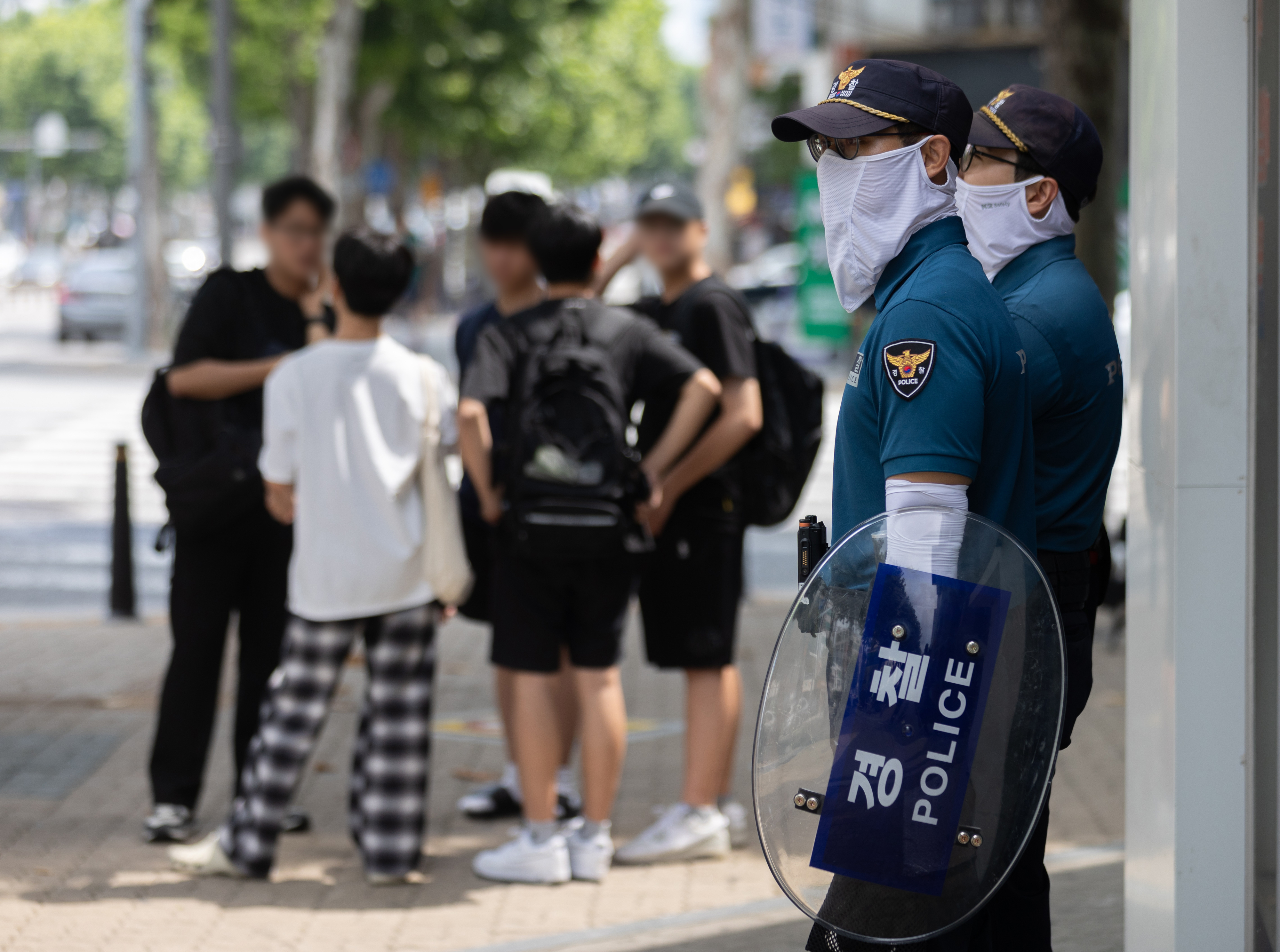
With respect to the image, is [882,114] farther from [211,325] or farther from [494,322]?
[211,325]

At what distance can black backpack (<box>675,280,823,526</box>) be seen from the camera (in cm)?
522

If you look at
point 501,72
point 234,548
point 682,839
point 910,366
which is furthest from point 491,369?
point 501,72

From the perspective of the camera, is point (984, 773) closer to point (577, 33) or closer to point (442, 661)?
point (442, 661)

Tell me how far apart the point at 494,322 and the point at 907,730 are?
287 centimetres

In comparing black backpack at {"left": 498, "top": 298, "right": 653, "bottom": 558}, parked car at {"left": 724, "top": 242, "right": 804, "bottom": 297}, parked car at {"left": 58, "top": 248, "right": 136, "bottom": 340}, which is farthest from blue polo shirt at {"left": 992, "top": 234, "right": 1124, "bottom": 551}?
parked car at {"left": 58, "top": 248, "right": 136, "bottom": 340}

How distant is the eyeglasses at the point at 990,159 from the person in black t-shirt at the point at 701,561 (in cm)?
182

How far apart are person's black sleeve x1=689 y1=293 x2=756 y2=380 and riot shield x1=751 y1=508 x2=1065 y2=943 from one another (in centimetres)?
246

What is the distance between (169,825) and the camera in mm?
5191

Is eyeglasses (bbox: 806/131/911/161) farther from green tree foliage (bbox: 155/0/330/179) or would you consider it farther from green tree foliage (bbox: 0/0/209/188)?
→ green tree foliage (bbox: 0/0/209/188)

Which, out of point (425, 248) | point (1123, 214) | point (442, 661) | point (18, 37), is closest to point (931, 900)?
point (442, 661)

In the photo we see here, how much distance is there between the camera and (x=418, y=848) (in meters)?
4.93

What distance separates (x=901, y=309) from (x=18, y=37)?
8470 cm

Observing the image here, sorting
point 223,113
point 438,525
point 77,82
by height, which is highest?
point 77,82

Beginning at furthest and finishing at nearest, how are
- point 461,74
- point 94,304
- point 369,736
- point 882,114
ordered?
point 94,304 < point 461,74 < point 369,736 < point 882,114
